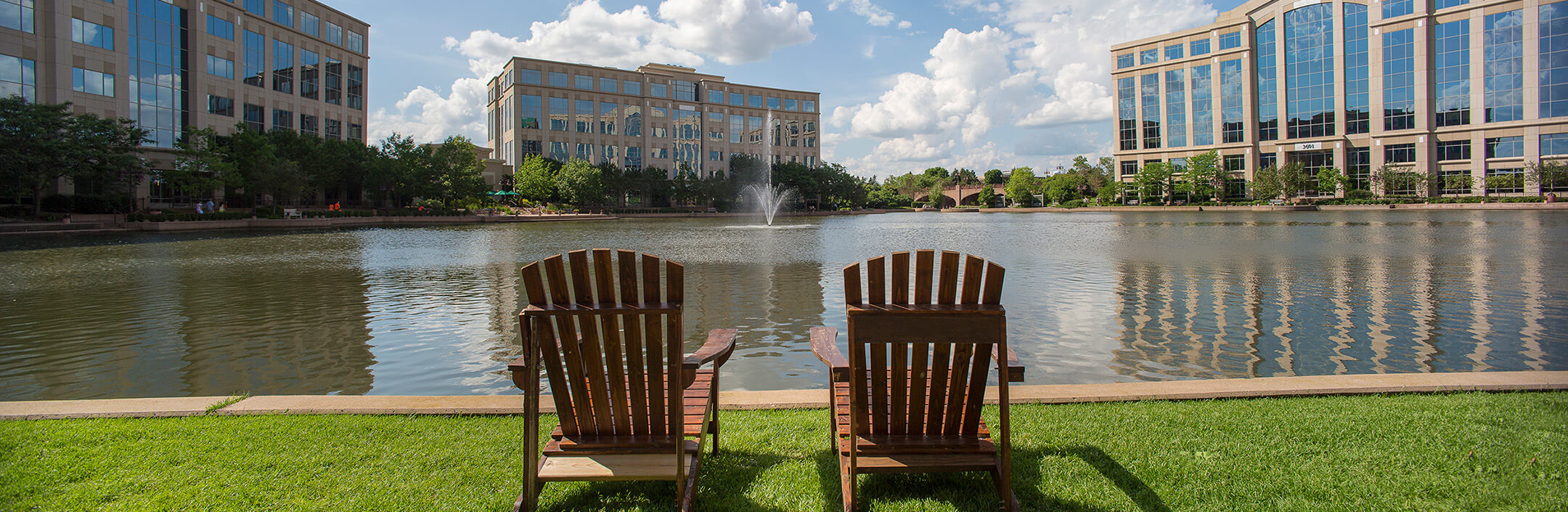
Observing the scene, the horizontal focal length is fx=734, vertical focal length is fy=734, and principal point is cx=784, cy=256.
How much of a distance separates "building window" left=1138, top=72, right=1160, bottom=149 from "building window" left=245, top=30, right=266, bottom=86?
89.8m

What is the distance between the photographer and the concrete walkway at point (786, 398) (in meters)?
4.64

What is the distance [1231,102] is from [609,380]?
9620cm

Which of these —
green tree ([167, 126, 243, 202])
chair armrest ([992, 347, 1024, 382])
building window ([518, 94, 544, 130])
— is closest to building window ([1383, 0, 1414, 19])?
building window ([518, 94, 544, 130])

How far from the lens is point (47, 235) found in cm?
3102

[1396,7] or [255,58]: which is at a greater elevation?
Answer: [1396,7]

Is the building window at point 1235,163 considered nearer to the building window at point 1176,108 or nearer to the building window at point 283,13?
the building window at point 1176,108

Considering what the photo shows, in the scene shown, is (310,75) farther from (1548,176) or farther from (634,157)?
(1548,176)

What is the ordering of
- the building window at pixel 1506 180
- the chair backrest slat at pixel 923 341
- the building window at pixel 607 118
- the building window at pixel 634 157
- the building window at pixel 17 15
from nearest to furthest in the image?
the chair backrest slat at pixel 923 341
the building window at pixel 17 15
the building window at pixel 1506 180
the building window at pixel 607 118
the building window at pixel 634 157

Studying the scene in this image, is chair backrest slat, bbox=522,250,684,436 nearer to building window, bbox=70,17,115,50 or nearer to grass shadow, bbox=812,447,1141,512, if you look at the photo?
grass shadow, bbox=812,447,1141,512

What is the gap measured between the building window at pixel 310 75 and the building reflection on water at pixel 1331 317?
62795 mm

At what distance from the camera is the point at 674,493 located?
11.4 ft

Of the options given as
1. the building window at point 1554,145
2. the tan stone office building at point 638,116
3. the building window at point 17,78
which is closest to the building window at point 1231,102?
the building window at point 1554,145

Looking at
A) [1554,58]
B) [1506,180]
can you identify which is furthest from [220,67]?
[1554,58]

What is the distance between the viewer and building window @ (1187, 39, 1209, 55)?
84.5 m
